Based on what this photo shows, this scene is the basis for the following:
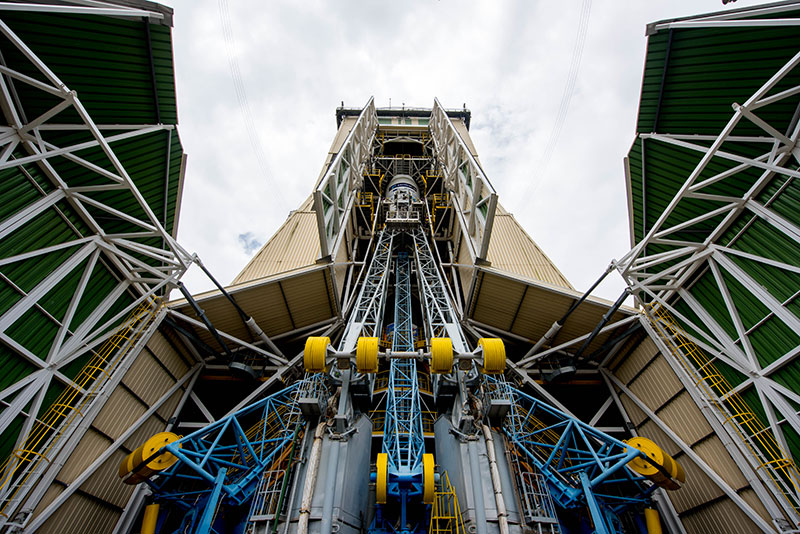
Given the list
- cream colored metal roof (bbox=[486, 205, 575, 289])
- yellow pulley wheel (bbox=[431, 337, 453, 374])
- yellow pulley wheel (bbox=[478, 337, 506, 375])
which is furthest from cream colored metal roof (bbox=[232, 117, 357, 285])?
yellow pulley wheel (bbox=[478, 337, 506, 375])

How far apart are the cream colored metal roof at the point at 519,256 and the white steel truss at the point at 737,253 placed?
447 centimetres

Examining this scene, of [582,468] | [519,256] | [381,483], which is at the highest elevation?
[519,256]

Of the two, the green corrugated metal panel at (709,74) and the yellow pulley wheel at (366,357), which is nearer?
the yellow pulley wheel at (366,357)

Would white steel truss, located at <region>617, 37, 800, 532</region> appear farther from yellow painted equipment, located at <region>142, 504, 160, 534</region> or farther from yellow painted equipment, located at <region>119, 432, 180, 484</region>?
yellow painted equipment, located at <region>142, 504, 160, 534</region>

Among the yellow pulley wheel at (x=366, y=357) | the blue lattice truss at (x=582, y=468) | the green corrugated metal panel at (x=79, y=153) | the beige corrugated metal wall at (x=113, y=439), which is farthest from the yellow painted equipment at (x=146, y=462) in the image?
the blue lattice truss at (x=582, y=468)

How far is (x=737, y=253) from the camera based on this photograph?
11570 millimetres

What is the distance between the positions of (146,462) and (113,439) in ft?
10.7

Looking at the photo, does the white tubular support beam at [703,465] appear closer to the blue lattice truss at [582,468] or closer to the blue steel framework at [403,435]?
the blue lattice truss at [582,468]

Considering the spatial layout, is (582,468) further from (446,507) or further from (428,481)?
(428,481)

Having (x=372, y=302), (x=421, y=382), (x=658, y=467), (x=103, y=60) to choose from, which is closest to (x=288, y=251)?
(x=372, y=302)

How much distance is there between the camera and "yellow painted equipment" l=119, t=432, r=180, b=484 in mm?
10398

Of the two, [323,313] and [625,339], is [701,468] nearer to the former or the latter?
[625,339]

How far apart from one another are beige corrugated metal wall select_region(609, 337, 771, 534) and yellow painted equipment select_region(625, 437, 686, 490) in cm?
212

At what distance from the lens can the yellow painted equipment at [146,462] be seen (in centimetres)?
1040
